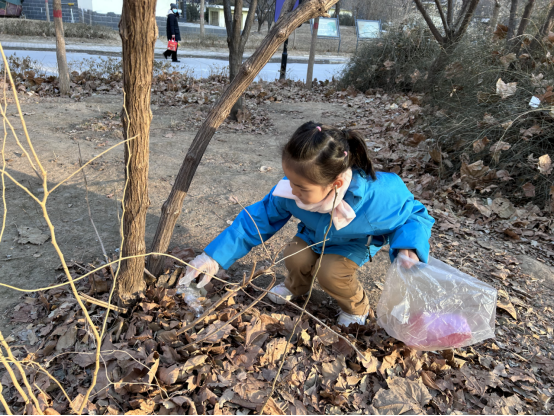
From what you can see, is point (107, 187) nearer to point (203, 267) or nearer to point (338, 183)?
point (203, 267)

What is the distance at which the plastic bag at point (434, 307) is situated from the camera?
63.7 inches

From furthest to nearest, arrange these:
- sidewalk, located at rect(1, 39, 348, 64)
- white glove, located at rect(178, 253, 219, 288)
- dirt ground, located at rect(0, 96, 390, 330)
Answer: sidewalk, located at rect(1, 39, 348, 64)
dirt ground, located at rect(0, 96, 390, 330)
white glove, located at rect(178, 253, 219, 288)

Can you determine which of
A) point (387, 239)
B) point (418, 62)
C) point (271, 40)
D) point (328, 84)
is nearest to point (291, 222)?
point (387, 239)

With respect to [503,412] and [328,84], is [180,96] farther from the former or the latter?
[503,412]

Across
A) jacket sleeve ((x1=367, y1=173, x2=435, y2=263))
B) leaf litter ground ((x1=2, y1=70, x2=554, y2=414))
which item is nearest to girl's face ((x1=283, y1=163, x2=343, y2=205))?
jacket sleeve ((x1=367, y1=173, x2=435, y2=263))

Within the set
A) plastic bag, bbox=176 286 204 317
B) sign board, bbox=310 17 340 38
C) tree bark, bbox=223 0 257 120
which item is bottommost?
plastic bag, bbox=176 286 204 317

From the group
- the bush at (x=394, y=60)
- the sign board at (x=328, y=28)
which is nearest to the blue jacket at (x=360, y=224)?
the bush at (x=394, y=60)

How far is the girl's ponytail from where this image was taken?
170 centimetres

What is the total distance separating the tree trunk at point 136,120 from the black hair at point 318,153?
23.8 inches

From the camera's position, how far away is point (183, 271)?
2.03 meters

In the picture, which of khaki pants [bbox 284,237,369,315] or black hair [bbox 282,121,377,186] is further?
khaki pants [bbox 284,237,369,315]

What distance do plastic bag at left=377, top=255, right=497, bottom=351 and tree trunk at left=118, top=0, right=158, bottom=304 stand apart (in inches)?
45.6

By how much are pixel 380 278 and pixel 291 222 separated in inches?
33.0

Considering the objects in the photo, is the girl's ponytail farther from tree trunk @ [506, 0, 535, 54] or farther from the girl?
tree trunk @ [506, 0, 535, 54]
